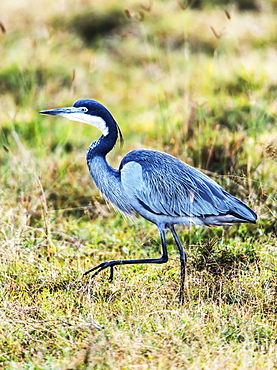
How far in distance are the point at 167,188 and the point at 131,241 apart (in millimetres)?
925

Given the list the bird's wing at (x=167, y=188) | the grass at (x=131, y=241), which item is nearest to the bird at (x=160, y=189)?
the bird's wing at (x=167, y=188)

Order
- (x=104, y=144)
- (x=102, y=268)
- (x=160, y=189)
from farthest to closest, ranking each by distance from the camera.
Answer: (x=104, y=144) < (x=160, y=189) < (x=102, y=268)

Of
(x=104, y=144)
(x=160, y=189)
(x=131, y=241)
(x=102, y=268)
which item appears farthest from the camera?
(x=131, y=241)

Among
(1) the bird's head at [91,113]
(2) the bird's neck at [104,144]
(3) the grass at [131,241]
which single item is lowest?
(3) the grass at [131,241]

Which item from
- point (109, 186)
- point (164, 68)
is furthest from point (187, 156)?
point (164, 68)

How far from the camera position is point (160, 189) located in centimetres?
391

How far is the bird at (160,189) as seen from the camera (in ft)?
12.6

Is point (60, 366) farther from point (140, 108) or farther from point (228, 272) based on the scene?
point (140, 108)

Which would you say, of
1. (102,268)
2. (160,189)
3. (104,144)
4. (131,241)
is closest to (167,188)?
(160,189)

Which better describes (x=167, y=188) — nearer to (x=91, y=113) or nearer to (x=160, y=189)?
(x=160, y=189)

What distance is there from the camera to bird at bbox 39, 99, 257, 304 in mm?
3838

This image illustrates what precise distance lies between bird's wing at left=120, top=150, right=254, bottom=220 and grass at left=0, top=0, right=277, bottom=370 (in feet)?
0.82

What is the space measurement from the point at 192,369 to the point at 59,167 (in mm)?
3108

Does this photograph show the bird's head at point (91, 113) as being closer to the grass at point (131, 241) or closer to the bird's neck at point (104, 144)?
the bird's neck at point (104, 144)
